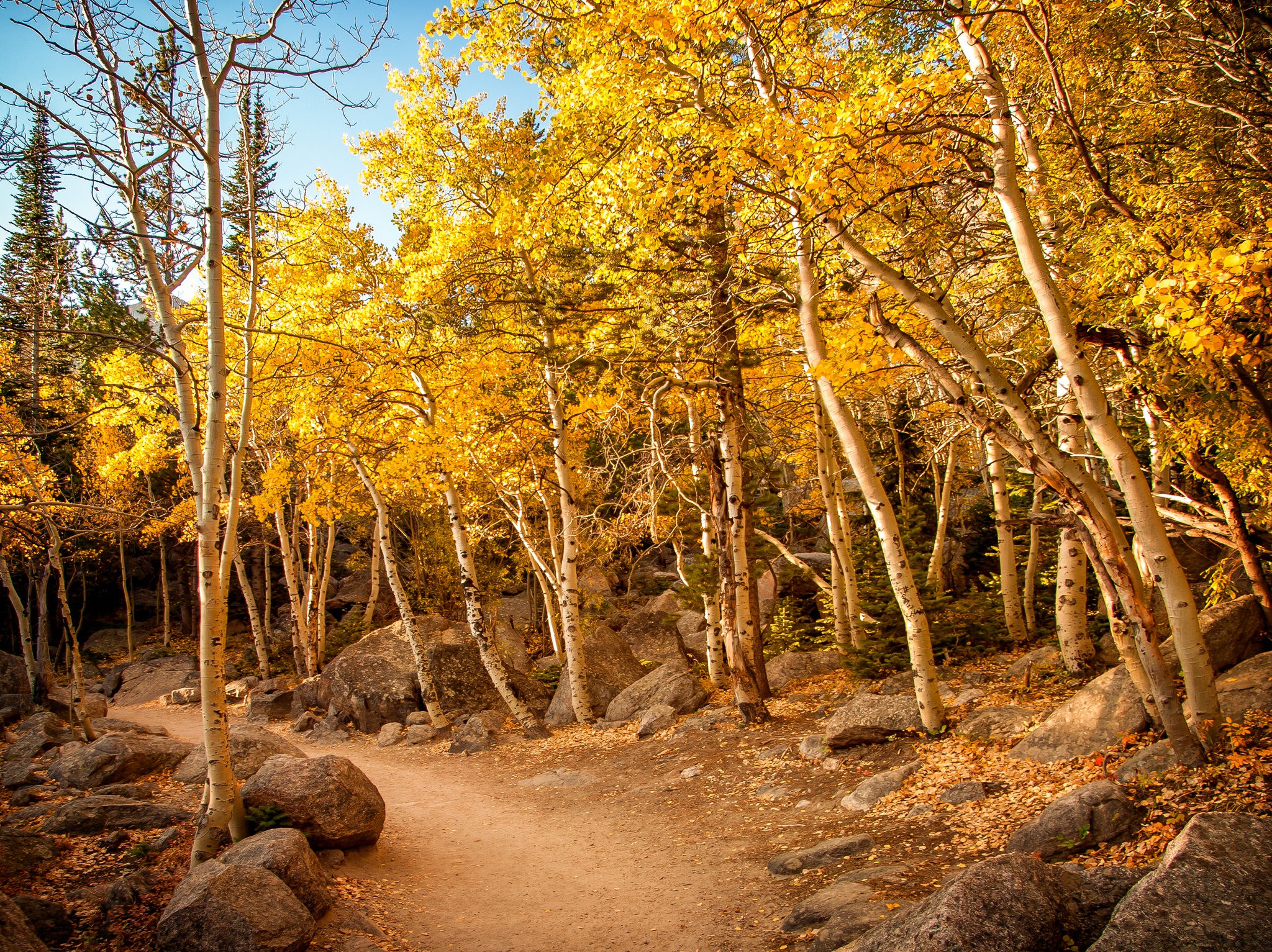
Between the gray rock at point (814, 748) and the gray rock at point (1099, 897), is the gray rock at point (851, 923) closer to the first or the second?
the gray rock at point (1099, 897)

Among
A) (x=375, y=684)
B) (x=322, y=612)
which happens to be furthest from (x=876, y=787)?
(x=322, y=612)

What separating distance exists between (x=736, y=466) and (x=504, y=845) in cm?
567

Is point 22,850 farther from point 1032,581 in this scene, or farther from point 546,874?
point 1032,581

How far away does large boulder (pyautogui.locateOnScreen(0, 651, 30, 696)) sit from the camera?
1551 centimetres

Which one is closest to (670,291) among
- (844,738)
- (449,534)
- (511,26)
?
(511,26)

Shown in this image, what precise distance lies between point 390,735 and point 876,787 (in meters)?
9.62

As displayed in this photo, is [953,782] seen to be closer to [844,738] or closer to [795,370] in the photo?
[844,738]

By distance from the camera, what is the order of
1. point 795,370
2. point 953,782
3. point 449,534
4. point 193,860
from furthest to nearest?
point 449,534
point 795,370
point 953,782
point 193,860

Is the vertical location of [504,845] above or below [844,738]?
below

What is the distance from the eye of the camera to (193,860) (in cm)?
555

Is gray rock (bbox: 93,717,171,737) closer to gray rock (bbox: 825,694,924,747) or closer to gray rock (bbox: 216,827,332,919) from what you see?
gray rock (bbox: 216,827,332,919)

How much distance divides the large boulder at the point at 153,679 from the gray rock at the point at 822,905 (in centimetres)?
1956

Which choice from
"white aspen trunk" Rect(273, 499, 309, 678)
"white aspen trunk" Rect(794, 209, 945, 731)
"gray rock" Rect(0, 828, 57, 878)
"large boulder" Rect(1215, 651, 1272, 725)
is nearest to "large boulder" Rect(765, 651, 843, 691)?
"white aspen trunk" Rect(794, 209, 945, 731)

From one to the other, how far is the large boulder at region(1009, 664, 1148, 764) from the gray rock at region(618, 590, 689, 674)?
348 inches
